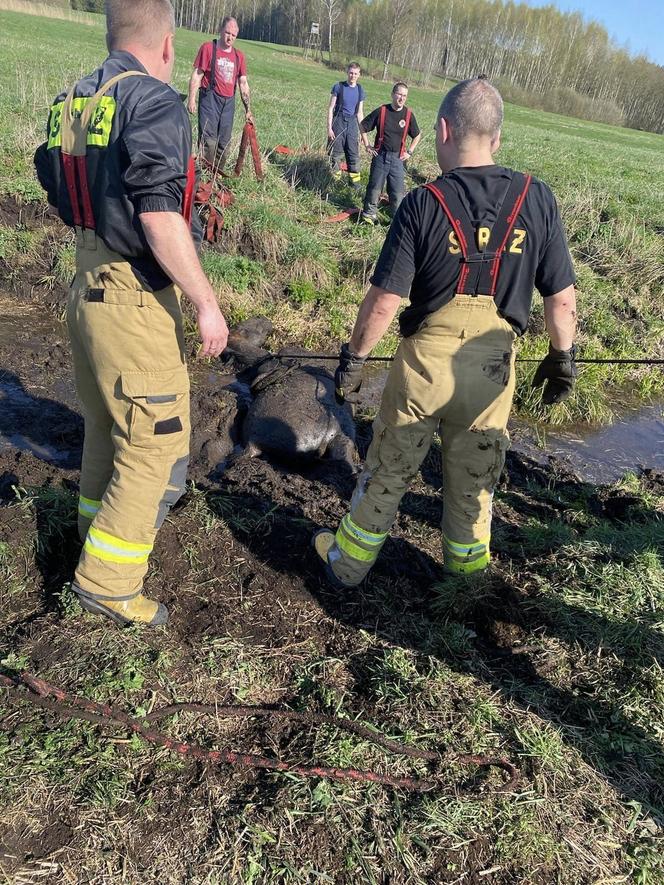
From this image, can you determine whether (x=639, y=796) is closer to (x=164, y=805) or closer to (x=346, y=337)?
(x=164, y=805)

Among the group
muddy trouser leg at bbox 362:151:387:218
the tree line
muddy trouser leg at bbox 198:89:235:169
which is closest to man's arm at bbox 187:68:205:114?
muddy trouser leg at bbox 198:89:235:169

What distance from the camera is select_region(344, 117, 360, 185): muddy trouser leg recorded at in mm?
10867

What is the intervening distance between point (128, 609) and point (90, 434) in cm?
88

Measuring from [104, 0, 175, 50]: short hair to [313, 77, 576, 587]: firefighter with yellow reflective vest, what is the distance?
1.24 m

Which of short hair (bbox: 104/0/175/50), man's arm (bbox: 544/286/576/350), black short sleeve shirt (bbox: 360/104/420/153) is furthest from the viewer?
black short sleeve shirt (bbox: 360/104/420/153)

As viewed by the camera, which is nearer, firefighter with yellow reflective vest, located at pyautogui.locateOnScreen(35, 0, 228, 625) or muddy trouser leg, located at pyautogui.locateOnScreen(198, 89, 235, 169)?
firefighter with yellow reflective vest, located at pyautogui.locateOnScreen(35, 0, 228, 625)

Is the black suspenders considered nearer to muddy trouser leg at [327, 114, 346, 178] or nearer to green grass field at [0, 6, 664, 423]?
green grass field at [0, 6, 664, 423]

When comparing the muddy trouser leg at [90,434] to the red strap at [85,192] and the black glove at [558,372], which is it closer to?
the red strap at [85,192]

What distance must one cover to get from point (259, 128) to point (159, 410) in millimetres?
12703

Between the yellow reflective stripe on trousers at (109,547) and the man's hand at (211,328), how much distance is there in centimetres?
99

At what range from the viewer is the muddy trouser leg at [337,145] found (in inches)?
430

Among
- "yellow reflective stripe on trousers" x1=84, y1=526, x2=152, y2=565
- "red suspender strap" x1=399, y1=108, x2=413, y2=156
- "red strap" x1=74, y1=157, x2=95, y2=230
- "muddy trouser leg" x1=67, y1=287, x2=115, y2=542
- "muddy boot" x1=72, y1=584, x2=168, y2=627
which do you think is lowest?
"muddy boot" x1=72, y1=584, x2=168, y2=627

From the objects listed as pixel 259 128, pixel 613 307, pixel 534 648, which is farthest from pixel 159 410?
pixel 259 128

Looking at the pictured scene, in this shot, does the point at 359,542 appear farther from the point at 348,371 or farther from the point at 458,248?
the point at 458,248
